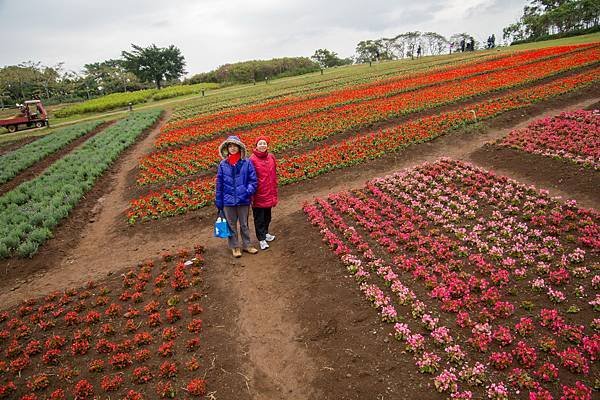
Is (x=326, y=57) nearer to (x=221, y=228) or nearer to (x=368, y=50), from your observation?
(x=368, y=50)

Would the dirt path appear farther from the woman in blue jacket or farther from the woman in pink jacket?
the woman in blue jacket

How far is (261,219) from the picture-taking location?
913 centimetres

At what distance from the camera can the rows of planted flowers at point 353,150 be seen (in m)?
12.9

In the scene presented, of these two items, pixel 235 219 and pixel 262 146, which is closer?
pixel 262 146

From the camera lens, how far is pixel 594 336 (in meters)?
5.17

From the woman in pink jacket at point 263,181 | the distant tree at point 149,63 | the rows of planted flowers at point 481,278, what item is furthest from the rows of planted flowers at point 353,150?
the distant tree at point 149,63

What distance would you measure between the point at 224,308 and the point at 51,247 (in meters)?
6.91

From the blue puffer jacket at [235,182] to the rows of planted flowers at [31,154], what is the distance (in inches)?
627

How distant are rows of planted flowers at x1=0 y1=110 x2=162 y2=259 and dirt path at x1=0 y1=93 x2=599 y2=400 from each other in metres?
0.94

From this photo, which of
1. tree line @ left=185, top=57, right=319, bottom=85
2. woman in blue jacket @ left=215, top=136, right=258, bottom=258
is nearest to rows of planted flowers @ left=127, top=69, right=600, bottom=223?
woman in blue jacket @ left=215, top=136, right=258, bottom=258

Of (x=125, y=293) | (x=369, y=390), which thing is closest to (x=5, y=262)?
(x=125, y=293)

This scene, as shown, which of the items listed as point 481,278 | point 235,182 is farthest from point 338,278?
point 235,182

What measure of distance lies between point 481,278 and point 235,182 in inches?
225

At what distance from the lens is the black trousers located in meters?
9.01
